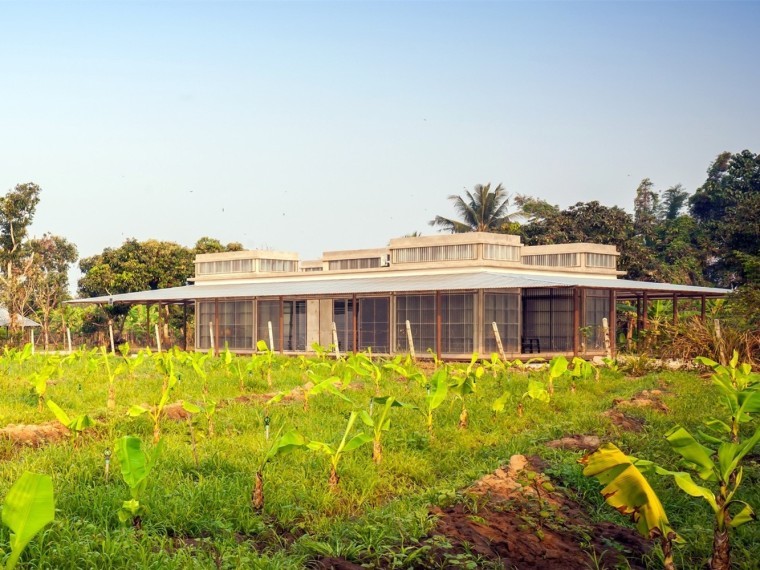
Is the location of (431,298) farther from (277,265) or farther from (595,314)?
(277,265)

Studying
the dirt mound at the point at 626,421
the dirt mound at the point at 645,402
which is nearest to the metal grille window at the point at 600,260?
the dirt mound at the point at 645,402

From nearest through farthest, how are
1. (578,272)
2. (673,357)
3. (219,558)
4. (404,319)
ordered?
(219,558)
(673,357)
(404,319)
(578,272)

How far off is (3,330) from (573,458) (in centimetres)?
3853

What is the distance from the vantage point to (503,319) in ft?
84.0

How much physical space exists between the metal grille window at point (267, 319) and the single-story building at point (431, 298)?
37 mm

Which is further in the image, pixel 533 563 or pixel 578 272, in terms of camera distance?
pixel 578 272

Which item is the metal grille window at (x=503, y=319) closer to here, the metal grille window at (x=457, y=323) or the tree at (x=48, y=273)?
the metal grille window at (x=457, y=323)

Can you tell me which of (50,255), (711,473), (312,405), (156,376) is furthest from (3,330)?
(711,473)

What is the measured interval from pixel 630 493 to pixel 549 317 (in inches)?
846

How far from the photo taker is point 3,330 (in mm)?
41125

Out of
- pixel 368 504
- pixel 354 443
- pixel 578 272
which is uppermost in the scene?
pixel 578 272

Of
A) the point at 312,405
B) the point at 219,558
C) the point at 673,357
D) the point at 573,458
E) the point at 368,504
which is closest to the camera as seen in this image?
the point at 219,558

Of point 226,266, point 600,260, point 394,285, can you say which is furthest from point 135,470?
point 226,266

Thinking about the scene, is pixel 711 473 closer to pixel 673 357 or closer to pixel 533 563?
pixel 533 563
